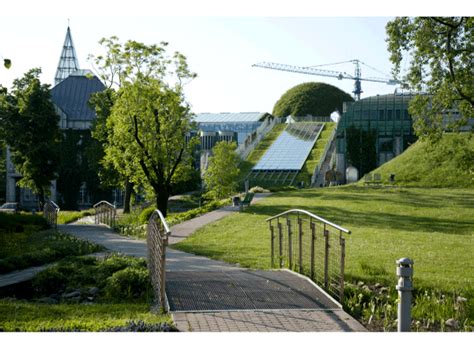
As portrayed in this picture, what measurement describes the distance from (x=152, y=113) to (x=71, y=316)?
51.2 feet

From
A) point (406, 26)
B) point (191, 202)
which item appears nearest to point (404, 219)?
point (406, 26)

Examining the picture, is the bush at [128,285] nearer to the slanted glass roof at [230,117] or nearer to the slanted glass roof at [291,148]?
the slanted glass roof at [291,148]

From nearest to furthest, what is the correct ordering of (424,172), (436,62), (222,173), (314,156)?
(436,62) < (424,172) < (222,173) < (314,156)

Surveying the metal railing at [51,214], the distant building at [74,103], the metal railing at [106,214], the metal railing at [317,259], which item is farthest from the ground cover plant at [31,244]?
the distant building at [74,103]

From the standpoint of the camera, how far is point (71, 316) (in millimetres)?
8414

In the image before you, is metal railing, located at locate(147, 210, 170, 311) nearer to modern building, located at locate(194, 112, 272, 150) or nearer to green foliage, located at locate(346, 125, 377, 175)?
green foliage, located at locate(346, 125, 377, 175)

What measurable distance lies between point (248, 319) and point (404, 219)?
520 inches

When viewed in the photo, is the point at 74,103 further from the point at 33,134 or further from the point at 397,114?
the point at 397,114

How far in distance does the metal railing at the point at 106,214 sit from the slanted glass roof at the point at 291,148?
65.4 feet

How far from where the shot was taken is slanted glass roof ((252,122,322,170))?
47.2 meters

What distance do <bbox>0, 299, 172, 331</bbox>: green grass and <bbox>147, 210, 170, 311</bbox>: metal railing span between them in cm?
24

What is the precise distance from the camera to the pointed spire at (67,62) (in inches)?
2368

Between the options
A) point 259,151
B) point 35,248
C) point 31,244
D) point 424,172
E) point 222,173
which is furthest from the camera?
point 259,151

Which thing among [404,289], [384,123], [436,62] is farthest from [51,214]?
[384,123]
